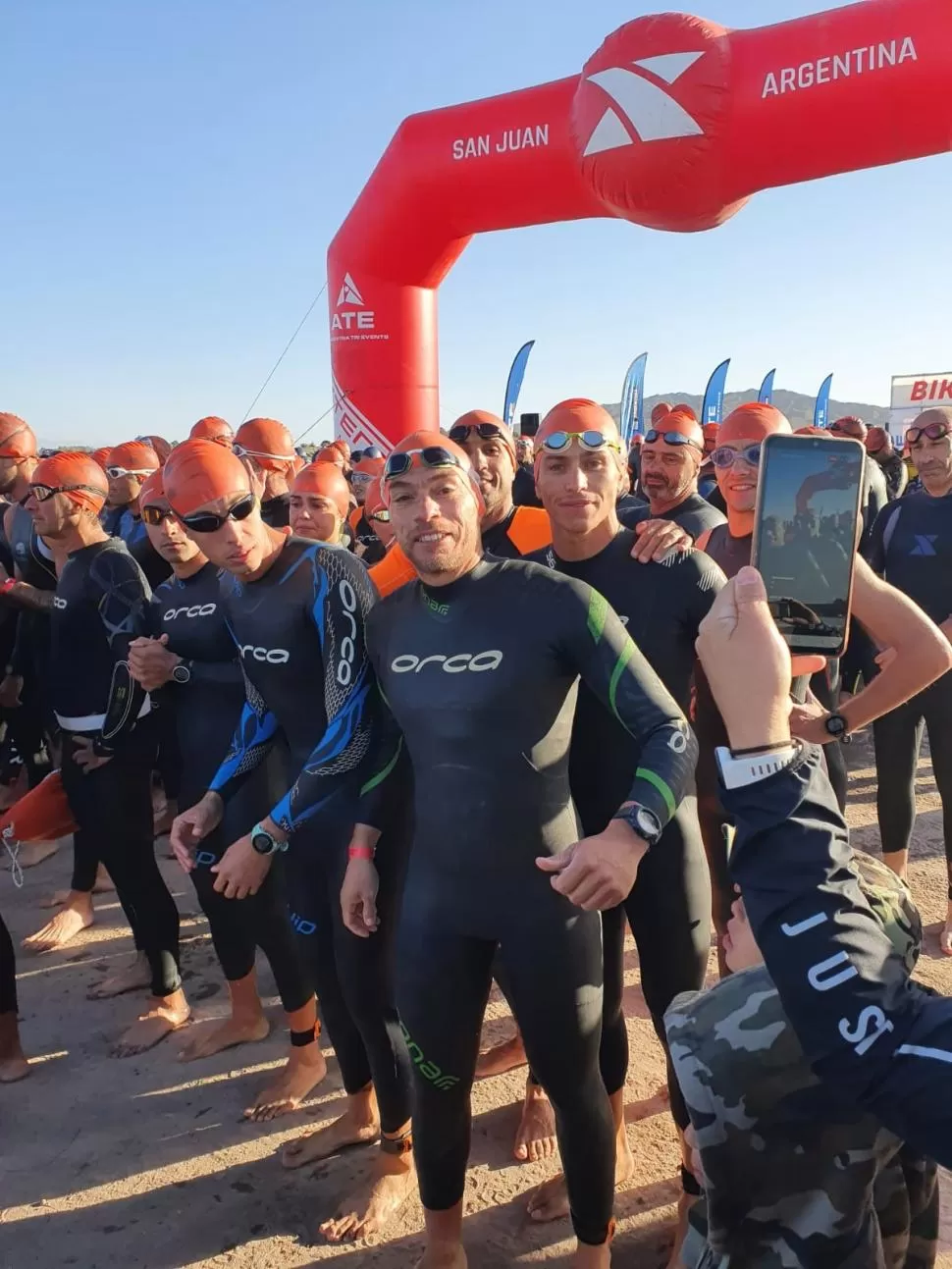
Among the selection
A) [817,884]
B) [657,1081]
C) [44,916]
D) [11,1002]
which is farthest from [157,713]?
[817,884]

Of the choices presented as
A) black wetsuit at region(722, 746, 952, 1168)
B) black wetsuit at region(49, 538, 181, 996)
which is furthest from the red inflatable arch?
black wetsuit at region(722, 746, 952, 1168)

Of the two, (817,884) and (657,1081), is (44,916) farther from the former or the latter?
(817,884)

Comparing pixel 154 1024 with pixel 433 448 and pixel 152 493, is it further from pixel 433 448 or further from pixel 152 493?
pixel 433 448

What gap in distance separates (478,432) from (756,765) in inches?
100

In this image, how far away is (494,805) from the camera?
204 centimetres

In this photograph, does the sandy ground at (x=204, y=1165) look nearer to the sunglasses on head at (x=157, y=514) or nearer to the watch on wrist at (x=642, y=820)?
the watch on wrist at (x=642, y=820)

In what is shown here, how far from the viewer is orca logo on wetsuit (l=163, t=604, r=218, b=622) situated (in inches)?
128

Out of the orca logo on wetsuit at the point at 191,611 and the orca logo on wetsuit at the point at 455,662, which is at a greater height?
the orca logo on wetsuit at the point at 455,662

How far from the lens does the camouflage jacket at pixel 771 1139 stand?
1151 mm

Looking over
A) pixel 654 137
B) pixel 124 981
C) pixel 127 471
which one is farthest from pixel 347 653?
pixel 654 137

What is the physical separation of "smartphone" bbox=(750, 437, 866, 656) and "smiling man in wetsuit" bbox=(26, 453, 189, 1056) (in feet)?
9.62

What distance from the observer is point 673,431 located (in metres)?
3.68

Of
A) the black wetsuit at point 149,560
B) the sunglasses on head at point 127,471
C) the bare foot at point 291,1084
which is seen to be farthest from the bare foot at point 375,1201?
the sunglasses on head at point 127,471

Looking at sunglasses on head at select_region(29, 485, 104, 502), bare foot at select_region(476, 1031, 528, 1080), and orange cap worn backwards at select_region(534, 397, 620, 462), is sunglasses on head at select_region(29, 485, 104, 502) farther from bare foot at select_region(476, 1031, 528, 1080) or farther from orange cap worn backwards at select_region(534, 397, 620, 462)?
bare foot at select_region(476, 1031, 528, 1080)
